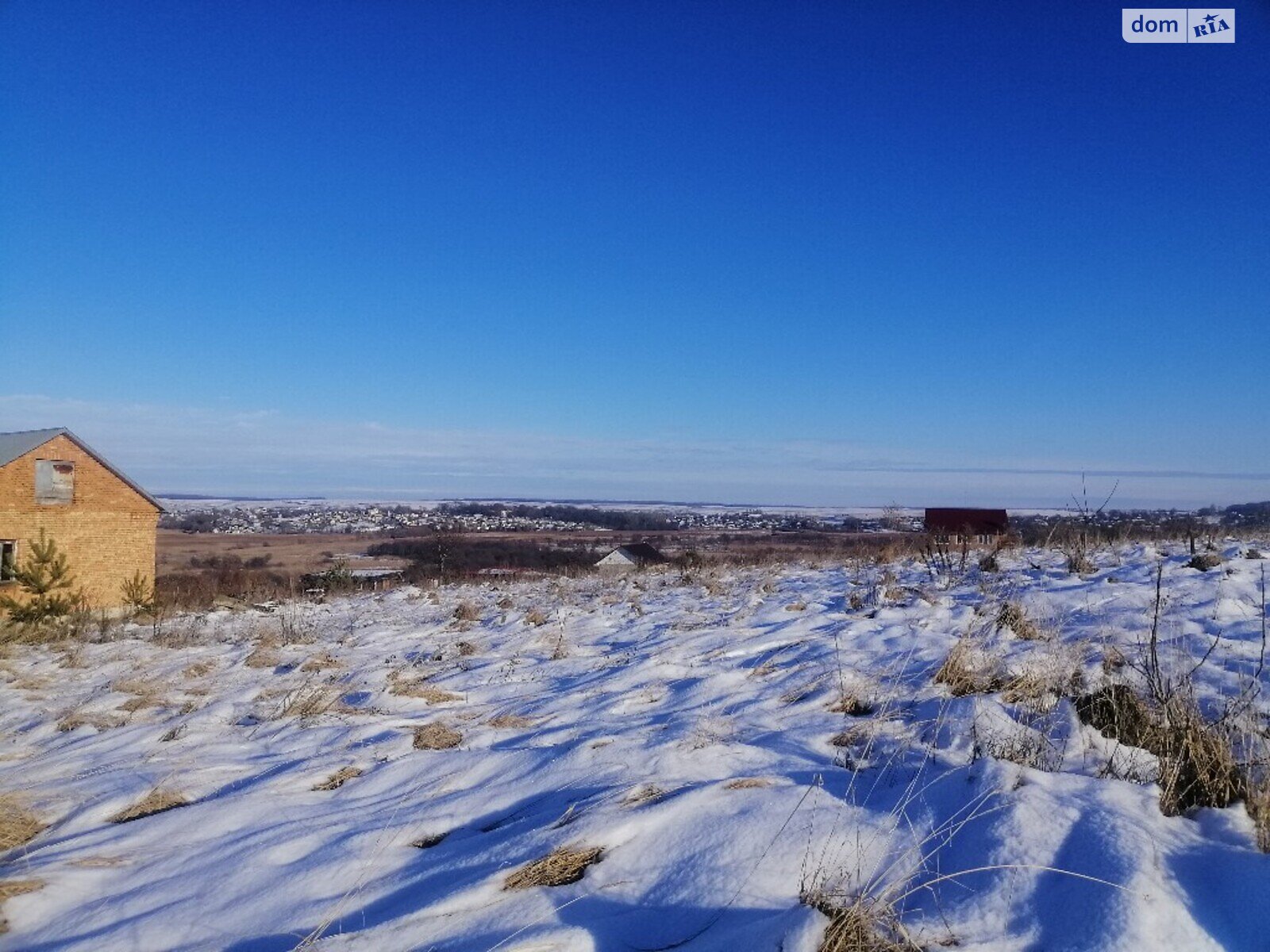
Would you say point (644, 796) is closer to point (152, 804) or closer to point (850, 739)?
point (850, 739)

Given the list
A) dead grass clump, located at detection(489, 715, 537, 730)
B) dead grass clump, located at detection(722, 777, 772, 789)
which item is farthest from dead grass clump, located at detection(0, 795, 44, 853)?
dead grass clump, located at detection(722, 777, 772, 789)

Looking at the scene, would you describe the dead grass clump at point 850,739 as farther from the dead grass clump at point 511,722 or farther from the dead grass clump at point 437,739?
the dead grass clump at point 437,739

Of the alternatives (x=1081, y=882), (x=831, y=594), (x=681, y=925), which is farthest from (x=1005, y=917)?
(x=831, y=594)

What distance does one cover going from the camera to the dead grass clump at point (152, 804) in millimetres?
3158

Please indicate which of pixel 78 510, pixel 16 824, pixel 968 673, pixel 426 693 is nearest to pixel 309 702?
pixel 426 693

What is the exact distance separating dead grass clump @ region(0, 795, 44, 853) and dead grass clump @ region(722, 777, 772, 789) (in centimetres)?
256

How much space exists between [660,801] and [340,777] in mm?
1653

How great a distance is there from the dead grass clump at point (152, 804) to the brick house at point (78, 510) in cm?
2160

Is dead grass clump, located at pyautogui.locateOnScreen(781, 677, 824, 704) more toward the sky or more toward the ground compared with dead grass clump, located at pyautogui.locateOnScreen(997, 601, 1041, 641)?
more toward the ground

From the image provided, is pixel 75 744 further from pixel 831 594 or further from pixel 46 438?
pixel 46 438

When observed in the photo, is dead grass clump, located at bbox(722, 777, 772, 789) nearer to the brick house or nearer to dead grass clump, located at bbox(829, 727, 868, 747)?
dead grass clump, located at bbox(829, 727, 868, 747)

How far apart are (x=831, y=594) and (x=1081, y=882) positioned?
6320 mm

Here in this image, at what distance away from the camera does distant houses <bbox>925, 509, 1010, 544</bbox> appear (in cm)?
1089

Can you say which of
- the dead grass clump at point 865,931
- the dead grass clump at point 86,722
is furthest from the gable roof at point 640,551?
the dead grass clump at point 865,931
